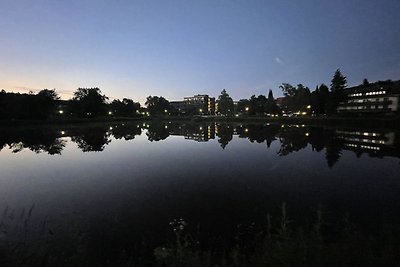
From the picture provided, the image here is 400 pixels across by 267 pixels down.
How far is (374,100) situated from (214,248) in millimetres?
123273

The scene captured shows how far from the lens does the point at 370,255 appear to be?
6.79 m

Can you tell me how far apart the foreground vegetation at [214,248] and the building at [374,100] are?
10088 centimetres

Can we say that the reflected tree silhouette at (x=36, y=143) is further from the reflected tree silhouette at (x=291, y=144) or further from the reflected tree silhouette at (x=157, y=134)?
the reflected tree silhouette at (x=291, y=144)

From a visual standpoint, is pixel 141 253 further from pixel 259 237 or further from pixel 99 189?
pixel 99 189

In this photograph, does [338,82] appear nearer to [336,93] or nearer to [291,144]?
[336,93]

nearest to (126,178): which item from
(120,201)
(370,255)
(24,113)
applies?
(120,201)

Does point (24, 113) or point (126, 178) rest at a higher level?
point (24, 113)

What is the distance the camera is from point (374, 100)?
107250mm

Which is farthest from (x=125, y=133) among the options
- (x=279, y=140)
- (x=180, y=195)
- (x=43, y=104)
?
(x=180, y=195)

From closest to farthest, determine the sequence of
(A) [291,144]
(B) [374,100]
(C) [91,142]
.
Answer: (A) [291,144]
(C) [91,142]
(B) [374,100]

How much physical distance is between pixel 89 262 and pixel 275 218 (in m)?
8.64

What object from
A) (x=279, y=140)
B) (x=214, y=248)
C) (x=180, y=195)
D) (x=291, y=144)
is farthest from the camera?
(x=279, y=140)

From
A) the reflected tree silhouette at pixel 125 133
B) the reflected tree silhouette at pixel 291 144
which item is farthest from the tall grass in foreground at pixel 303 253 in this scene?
the reflected tree silhouette at pixel 125 133

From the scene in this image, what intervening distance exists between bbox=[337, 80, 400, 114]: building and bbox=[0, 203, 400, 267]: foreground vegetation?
331 feet
